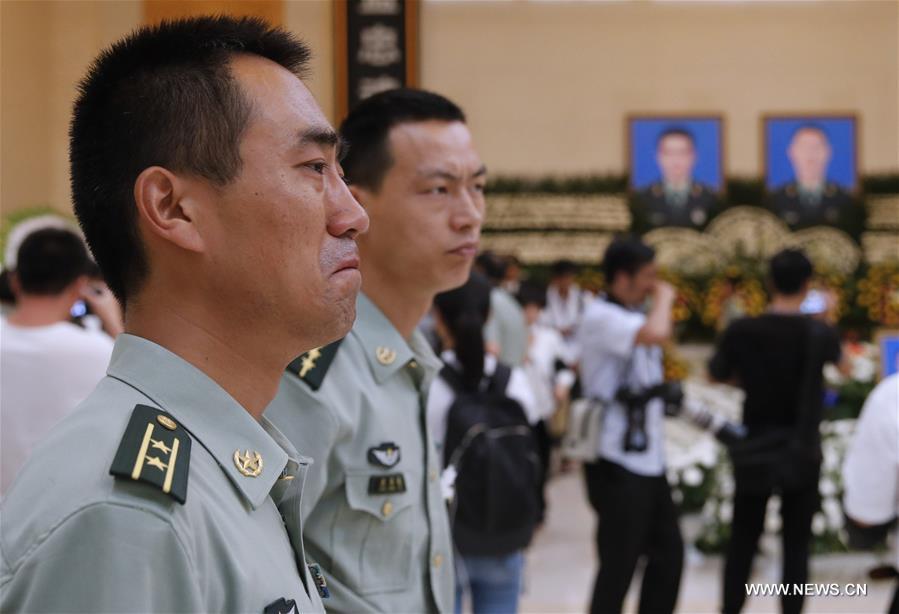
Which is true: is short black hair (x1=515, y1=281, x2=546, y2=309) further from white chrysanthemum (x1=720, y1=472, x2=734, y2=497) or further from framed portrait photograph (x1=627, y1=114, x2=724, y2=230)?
framed portrait photograph (x1=627, y1=114, x2=724, y2=230)

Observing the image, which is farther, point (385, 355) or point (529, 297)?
point (529, 297)

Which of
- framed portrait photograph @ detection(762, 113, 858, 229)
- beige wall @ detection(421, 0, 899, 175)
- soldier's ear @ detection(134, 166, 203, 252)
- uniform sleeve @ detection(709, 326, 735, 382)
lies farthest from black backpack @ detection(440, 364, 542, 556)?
framed portrait photograph @ detection(762, 113, 858, 229)

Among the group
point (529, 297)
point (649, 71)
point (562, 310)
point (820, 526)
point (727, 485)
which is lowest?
point (820, 526)

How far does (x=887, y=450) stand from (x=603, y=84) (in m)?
10.9

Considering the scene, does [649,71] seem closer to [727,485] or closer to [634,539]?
[727,485]

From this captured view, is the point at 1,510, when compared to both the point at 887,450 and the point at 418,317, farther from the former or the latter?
the point at 887,450

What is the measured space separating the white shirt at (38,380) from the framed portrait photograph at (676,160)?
10.7 m

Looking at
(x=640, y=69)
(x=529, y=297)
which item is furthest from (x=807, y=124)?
(x=529, y=297)

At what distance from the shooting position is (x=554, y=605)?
481 centimetres

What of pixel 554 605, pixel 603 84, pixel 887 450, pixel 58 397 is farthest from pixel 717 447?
pixel 603 84

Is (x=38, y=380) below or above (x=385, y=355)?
below

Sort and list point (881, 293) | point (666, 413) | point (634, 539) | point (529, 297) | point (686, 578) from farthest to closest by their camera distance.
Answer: point (881, 293) < point (529, 297) < point (686, 578) < point (666, 413) < point (634, 539)

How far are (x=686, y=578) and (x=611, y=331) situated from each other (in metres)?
1.71

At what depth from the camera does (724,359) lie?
4.31m
